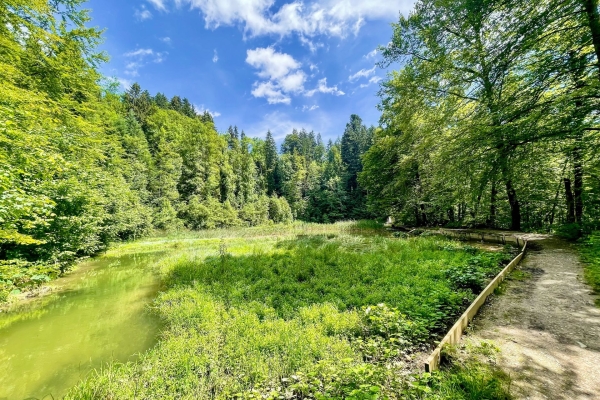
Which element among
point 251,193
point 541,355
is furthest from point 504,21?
point 251,193

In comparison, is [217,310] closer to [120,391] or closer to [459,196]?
[120,391]

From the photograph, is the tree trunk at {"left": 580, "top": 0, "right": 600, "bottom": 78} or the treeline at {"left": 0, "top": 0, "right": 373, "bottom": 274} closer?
the tree trunk at {"left": 580, "top": 0, "right": 600, "bottom": 78}

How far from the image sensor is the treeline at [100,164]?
6945 mm

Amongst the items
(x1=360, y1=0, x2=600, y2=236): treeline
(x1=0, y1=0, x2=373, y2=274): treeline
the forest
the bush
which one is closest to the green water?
the forest

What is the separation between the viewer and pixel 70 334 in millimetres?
5688

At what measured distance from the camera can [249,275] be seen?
29.2 feet

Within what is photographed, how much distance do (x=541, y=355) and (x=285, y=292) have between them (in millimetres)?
5587

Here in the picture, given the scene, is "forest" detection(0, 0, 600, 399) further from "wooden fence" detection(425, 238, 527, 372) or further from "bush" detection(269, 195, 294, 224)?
"bush" detection(269, 195, 294, 224)

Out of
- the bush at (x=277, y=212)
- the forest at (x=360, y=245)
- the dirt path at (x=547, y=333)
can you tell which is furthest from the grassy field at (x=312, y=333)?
the bush at (x=277, y=212)

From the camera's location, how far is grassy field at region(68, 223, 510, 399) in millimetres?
3115

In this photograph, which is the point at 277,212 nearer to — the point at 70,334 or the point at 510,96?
the point at 70,334

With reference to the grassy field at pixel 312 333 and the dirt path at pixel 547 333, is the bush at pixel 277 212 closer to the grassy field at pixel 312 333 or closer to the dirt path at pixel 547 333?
the grassy field at pixel 312 333

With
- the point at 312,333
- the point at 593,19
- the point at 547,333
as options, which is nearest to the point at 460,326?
the point at 547,333

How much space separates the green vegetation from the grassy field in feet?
5.92
